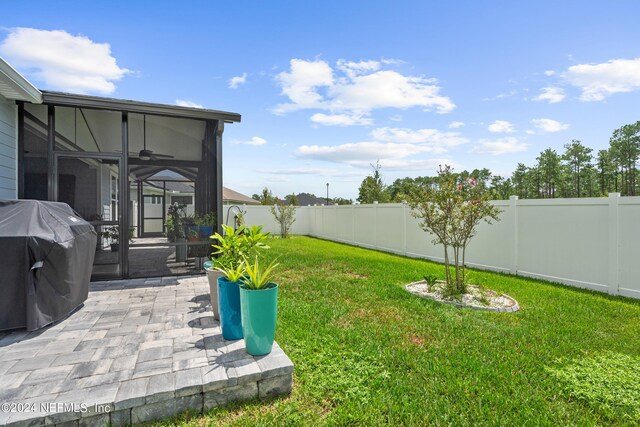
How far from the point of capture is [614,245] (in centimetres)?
514

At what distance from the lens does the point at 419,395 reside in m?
2.34

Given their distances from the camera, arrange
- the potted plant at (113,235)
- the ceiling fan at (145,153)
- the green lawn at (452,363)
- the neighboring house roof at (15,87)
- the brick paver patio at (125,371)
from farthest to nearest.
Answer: the ceiling fan at (145,153) < the potted plant at (113,235) < the neighboring house roof at (15,87) < the green lawn at (452,363) < the brick paver patio at (125,371)

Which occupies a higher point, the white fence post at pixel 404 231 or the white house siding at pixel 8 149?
the white house siding at pixel 8 149

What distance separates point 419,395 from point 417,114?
11358mm

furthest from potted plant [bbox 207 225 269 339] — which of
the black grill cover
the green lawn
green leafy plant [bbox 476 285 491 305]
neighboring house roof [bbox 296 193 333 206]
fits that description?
neighboring house roof [bbox 296 193 333 206]

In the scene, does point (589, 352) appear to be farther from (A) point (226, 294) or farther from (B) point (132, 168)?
(B) point (132, 168)

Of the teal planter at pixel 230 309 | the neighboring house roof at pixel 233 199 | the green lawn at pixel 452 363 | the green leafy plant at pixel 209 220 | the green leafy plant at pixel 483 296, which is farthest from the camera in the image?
the neighboring house roof at pixel 233 199

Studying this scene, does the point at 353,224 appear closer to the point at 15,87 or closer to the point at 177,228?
the point at 177,228

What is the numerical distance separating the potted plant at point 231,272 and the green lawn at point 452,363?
0.59 metres

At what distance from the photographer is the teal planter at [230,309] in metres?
2.94

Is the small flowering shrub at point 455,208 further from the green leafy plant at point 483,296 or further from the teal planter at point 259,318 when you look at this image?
the teal planter at point 259,318

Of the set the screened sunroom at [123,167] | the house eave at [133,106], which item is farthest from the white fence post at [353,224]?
the house eave at [133,106]

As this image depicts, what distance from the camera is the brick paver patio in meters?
2.00

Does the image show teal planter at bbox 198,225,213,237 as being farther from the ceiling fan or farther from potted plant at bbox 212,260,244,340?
potted plant at bbox 212,260,244,340
